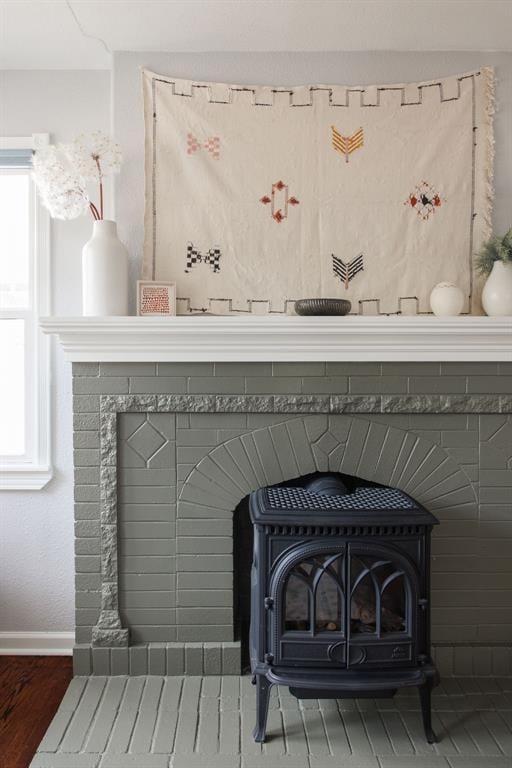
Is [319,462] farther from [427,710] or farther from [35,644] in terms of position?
[35,644]

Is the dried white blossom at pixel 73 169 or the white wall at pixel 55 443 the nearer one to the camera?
the dried white blossom at pixel 73 169

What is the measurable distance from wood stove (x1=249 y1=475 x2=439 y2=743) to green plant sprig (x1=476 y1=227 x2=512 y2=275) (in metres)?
0.98

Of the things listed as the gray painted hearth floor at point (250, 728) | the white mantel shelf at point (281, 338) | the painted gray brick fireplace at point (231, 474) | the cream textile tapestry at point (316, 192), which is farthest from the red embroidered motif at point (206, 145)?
the gray painted hearth floor at point (250, 728)

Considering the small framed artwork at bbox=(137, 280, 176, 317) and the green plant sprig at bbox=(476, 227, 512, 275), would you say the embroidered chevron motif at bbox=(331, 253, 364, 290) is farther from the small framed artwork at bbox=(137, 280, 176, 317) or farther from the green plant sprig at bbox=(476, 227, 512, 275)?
the small framed artwork at bbox=(137, 280, 176, 317)

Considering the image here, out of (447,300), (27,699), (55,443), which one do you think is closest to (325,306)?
(447,300)

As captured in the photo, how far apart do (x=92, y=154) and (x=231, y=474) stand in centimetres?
131

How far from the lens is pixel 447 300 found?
2076mm

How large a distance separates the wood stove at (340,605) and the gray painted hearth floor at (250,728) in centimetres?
10

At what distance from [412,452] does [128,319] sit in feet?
3.86

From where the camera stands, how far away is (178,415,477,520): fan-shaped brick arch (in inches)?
83.7

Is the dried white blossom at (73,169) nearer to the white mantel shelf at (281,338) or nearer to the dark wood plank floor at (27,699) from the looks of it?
the white mantel shelf at (281,338)

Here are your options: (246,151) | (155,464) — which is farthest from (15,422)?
(246,151)

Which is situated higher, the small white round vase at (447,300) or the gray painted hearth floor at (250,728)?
the small white round vase at (447,300)

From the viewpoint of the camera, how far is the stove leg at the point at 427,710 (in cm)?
179
